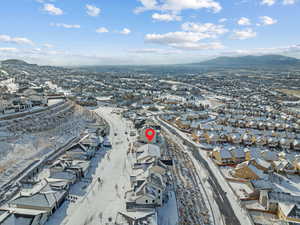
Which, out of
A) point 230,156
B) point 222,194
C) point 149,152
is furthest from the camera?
point 230,156

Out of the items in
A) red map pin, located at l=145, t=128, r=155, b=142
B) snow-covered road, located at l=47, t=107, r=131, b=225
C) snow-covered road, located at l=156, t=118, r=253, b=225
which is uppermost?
red map pin, located at l=145, t=128, r=155, b=142

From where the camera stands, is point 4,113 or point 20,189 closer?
point 20,189

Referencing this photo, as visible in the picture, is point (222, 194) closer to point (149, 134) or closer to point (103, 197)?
point (103, 197)

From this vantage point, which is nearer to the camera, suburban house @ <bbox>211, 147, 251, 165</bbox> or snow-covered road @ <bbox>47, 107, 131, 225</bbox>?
snow-covered road @ <bbox>47, 107, 131, 225</bbox>

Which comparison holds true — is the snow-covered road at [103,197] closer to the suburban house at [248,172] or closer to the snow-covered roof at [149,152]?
the snow-covered roof at [149,152]

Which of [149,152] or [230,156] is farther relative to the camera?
[230,156]

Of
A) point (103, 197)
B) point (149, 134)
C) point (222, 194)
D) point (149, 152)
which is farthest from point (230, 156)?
point (103, 197)

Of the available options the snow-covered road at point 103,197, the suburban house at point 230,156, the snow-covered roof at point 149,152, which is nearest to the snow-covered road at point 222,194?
the suburban house at point 230,156

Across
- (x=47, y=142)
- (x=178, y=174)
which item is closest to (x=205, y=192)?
(x=178, y=174)

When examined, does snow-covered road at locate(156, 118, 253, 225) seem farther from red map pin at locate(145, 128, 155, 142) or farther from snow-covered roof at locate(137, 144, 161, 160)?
red map pin at locate(145, 128, 155, 142)

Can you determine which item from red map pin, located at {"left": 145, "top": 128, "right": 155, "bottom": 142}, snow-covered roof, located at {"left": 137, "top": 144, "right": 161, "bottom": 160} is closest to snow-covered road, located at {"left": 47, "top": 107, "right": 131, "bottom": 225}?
snow-covered roof, located at {"left": 137, "top": 144, "right": 161, "bottom": 160}

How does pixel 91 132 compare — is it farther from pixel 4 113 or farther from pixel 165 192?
pixel 165 192
